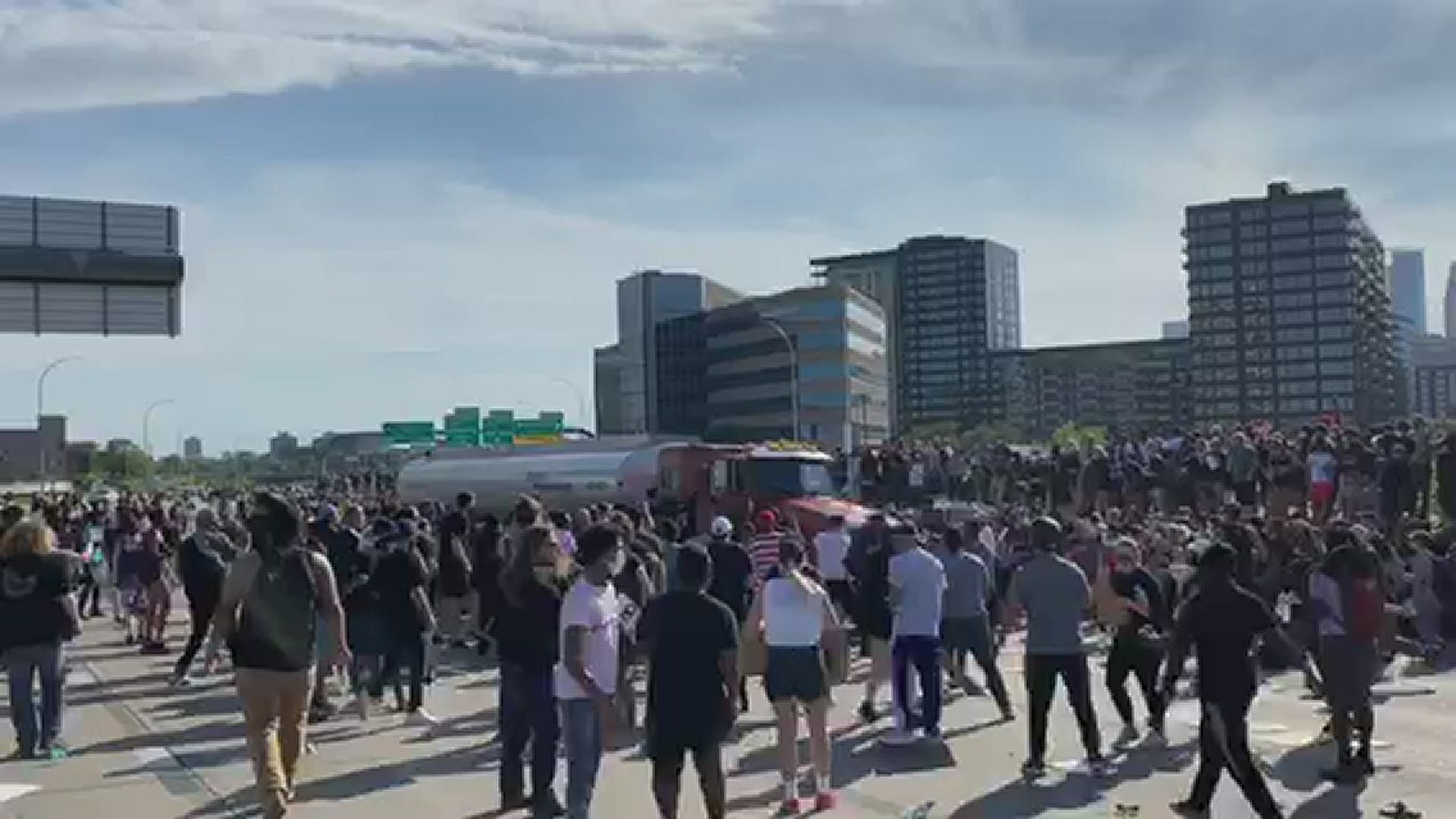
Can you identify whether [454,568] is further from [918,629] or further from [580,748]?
[580,748]

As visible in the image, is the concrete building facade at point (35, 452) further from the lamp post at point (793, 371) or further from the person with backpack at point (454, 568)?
the person with backpack at point (454, 568)

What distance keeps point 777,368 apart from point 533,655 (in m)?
124

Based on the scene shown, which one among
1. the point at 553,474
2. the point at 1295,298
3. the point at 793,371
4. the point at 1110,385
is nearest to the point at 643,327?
the point at 1110,385

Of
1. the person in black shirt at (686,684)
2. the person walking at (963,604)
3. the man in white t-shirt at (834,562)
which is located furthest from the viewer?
the man in white t-shirt at (834,562)

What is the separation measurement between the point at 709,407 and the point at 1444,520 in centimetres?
12580

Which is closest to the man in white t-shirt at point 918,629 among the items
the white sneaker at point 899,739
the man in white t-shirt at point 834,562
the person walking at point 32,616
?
the white sneaker at point 899,739

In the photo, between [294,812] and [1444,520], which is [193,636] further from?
[1444,520]

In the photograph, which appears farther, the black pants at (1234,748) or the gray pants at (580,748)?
the black pants at (1234,748)

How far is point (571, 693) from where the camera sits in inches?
355

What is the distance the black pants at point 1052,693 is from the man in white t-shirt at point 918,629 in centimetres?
137

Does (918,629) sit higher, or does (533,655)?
(533,655)

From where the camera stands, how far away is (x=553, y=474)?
37625 mm

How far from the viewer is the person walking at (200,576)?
1655 centimetres

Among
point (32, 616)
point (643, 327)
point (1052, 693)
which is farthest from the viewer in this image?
point (643, 327)
